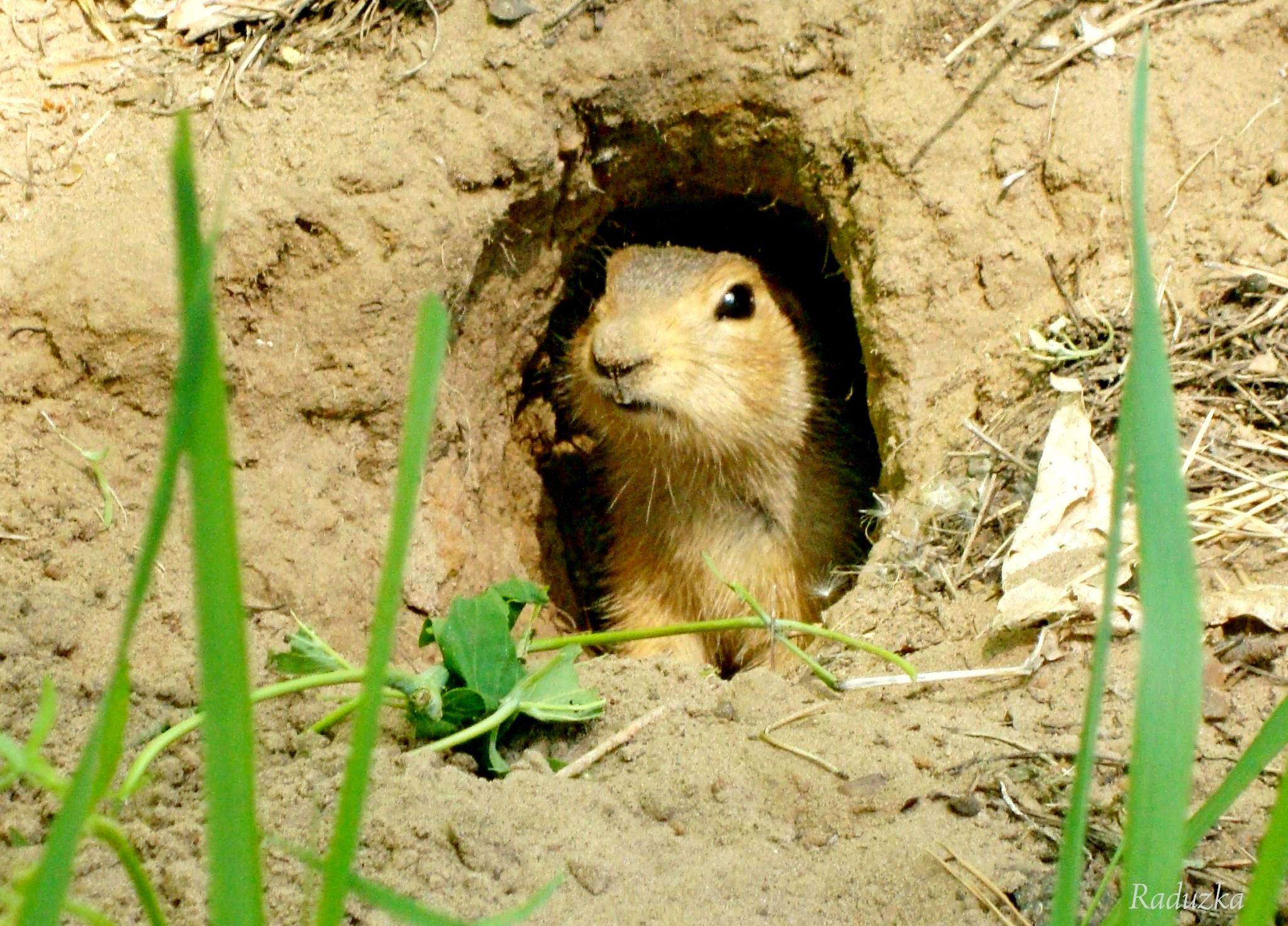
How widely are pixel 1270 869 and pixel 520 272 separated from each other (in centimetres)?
421

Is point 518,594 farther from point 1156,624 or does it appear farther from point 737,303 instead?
point 1156,624

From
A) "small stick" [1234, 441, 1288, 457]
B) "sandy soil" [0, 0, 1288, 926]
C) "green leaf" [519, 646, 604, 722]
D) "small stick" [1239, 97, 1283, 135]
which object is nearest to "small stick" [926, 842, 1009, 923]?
"sandy soil" [0, 0, 1288, 926]

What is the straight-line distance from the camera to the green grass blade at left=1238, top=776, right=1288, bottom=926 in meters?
1.29

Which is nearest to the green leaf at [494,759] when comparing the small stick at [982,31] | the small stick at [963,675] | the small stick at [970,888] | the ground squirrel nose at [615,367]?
the small stick at [963,675]

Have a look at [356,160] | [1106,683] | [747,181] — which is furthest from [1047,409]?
[356,160]

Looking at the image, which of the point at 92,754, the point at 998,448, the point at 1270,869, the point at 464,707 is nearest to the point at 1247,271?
the point at 998,448

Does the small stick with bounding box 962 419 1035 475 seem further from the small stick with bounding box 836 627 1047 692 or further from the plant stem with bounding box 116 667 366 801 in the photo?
the plant stem with bounding box 116 667 366 801

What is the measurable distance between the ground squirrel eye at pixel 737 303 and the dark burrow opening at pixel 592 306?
413 millimetres

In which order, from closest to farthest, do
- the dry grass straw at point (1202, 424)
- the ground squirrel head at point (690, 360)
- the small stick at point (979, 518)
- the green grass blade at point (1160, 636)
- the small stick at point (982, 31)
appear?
the green grass blade at point (1160, 636)
the dry grass straw at point (1202, 424)
the small stick at point (979, 518)
the small stick at point (982, 31)
the ground squirrel head at point (690, 360)

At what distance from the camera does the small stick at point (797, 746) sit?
2.92 meters

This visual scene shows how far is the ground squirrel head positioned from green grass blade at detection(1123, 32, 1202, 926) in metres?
3.40

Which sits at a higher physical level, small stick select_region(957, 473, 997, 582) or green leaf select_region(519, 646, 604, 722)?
small stick select_region(957, 473, 997, 582)

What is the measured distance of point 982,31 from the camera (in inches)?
175
